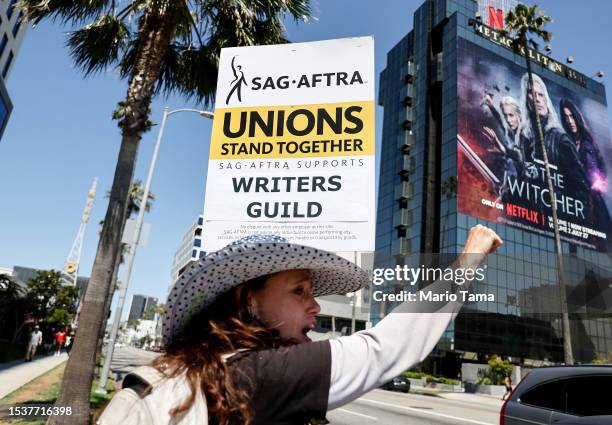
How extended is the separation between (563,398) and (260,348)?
5.19 m

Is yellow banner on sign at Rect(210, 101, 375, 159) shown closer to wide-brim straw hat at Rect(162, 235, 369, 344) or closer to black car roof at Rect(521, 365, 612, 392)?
wide-brim straw hat at Rect(162, 235, 369, 344)

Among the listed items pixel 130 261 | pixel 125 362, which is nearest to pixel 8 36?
pixel 125 362

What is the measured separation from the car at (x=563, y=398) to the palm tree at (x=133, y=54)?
5.99 m

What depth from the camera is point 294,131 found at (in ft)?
10.8

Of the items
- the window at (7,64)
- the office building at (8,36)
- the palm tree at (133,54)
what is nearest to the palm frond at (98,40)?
the palm tree at (133,54)

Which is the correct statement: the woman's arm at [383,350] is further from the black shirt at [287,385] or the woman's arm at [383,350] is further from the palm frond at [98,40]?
the palm frond at [98,40]

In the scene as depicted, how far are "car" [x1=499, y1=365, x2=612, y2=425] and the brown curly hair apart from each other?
4.91m

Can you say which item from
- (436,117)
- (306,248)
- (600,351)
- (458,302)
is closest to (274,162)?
(306,248)

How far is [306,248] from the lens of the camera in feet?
5.36

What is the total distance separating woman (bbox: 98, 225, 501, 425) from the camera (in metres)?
1.28

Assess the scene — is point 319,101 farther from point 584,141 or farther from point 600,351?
point 584,141

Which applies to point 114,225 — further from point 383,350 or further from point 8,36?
point 8,36

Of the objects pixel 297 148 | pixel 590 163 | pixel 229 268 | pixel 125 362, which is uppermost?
pixel 590 163

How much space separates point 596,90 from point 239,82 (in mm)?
82434
